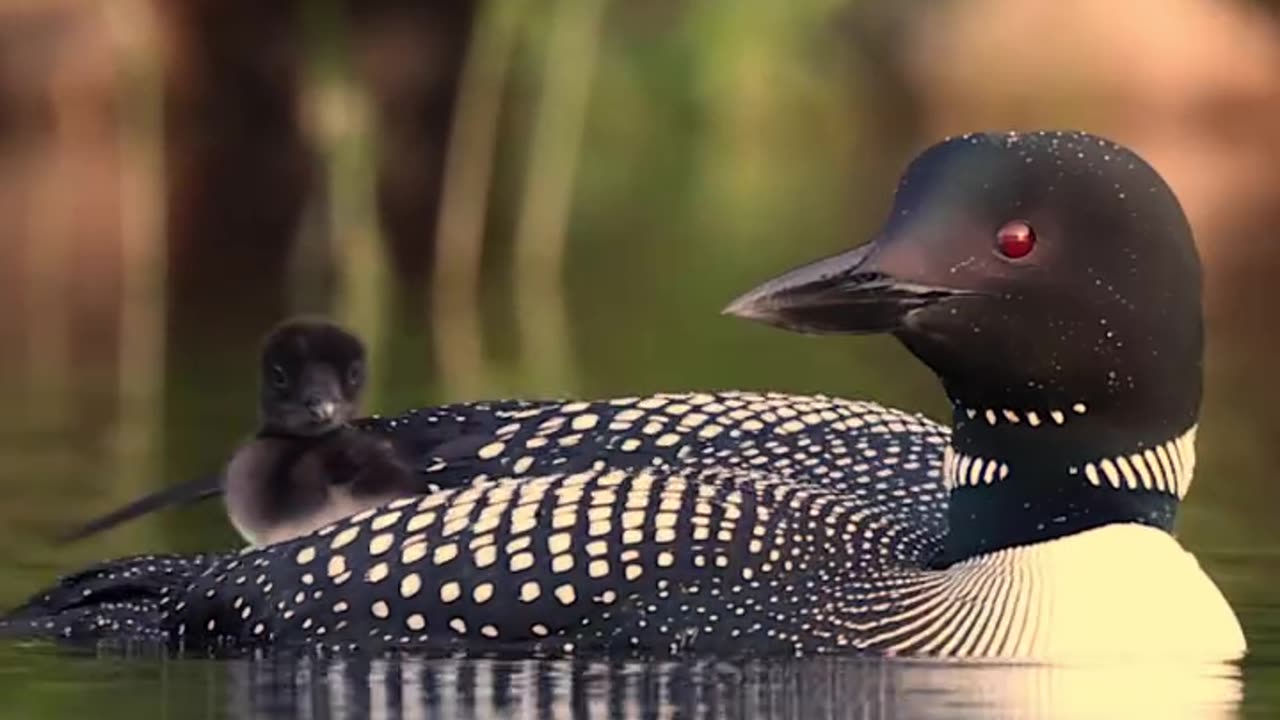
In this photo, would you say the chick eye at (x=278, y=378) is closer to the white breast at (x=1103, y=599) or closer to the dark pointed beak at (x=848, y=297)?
the dark pointed beak at (x=848, y=297)

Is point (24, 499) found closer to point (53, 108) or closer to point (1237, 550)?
point (1237, 550)

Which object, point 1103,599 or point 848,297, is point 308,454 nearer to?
point 848,297

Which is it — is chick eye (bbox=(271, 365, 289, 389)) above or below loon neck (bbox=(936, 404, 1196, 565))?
above

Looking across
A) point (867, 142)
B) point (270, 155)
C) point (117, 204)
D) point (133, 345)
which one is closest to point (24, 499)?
point (133, 345)

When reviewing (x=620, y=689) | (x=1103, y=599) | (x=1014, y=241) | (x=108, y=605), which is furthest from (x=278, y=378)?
(x=1103, y=599)

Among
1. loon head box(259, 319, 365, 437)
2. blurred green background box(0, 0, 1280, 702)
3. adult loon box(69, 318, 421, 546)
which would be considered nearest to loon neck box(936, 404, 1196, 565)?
blurred green background box(0, 0, 1280, 702)

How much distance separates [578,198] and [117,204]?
4.83 metres

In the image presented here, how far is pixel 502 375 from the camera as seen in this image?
1262 centimetres

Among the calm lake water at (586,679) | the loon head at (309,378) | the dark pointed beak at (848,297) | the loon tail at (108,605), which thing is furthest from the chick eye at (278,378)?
the dark pointed beak at (848,297)

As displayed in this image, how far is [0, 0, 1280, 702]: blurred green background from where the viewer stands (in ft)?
37.7

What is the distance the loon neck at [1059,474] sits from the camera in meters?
6.88

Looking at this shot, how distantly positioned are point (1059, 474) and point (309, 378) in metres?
1.41

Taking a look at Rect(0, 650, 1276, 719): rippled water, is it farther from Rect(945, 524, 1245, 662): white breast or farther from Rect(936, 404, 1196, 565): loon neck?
Rect(936, 404, 1196, 565): loon neck

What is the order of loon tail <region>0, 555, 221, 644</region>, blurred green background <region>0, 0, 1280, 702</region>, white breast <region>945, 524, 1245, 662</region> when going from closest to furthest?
white breast <region>945, 524, 1245, 662</region>, loon tail <region>0, 555, 221, 644</region>, blurred green background <region>0, 0, 1280, 702</region>
